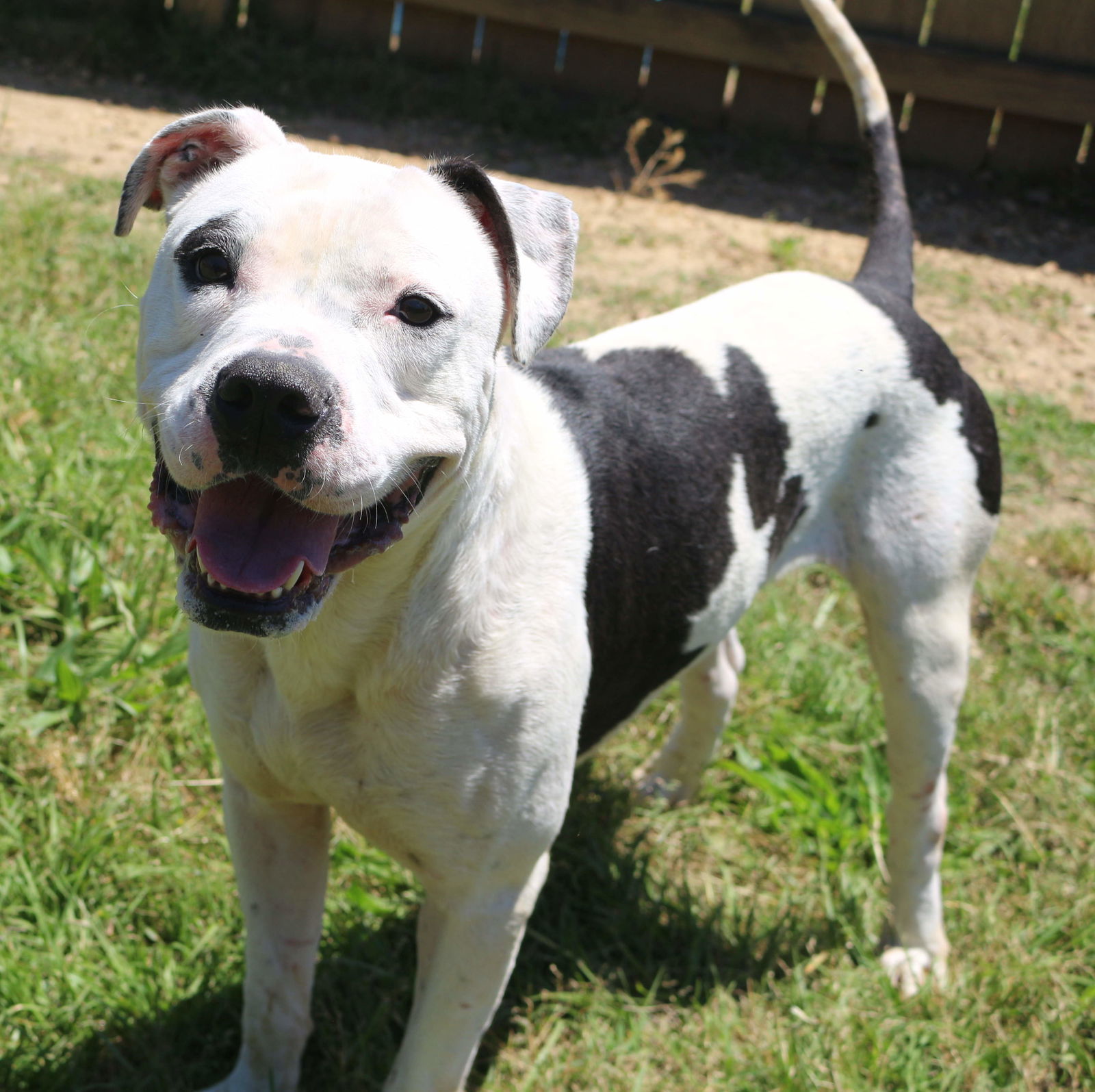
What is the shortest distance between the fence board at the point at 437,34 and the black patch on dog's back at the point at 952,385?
6.58 m

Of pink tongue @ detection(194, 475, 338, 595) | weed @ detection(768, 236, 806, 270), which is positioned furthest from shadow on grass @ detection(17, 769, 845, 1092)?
weed @ detection(768, 236, 806, 270)

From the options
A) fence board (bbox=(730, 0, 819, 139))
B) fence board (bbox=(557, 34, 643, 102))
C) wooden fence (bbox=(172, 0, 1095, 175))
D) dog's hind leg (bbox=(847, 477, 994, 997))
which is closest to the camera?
dog's hind leg (bbox=(847, 477, 994, 997))

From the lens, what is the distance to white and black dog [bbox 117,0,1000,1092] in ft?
6.50

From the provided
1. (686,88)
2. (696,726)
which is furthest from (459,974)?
(686,88)

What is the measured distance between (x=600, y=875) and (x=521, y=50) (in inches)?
281

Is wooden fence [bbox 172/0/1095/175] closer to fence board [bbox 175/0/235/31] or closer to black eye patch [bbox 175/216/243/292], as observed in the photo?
fence board [bbox 175/0/235/31]

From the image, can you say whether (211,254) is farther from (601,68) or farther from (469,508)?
(601,68)

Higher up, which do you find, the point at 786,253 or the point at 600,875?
the point at 786,253

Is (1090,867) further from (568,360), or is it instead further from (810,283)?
(568,360)

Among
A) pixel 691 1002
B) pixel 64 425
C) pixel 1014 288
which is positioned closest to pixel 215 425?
pixel 691 1002

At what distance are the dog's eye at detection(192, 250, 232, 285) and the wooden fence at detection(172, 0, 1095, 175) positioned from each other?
737 cm

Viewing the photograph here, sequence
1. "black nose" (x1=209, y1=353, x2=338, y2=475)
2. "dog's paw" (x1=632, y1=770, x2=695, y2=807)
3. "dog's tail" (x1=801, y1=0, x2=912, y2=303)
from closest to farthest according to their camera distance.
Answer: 1. "black nose" (x1=209, y1=353, x2=338, y2=475)
2. "dog's tail" (x1=801, y1=0, x2=912, y2=303)
3. "dog's paw" (x1=632, y1=770, x2=695, y2=807)

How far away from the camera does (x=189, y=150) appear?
2350 millimetres

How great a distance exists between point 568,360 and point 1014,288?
5104mm
